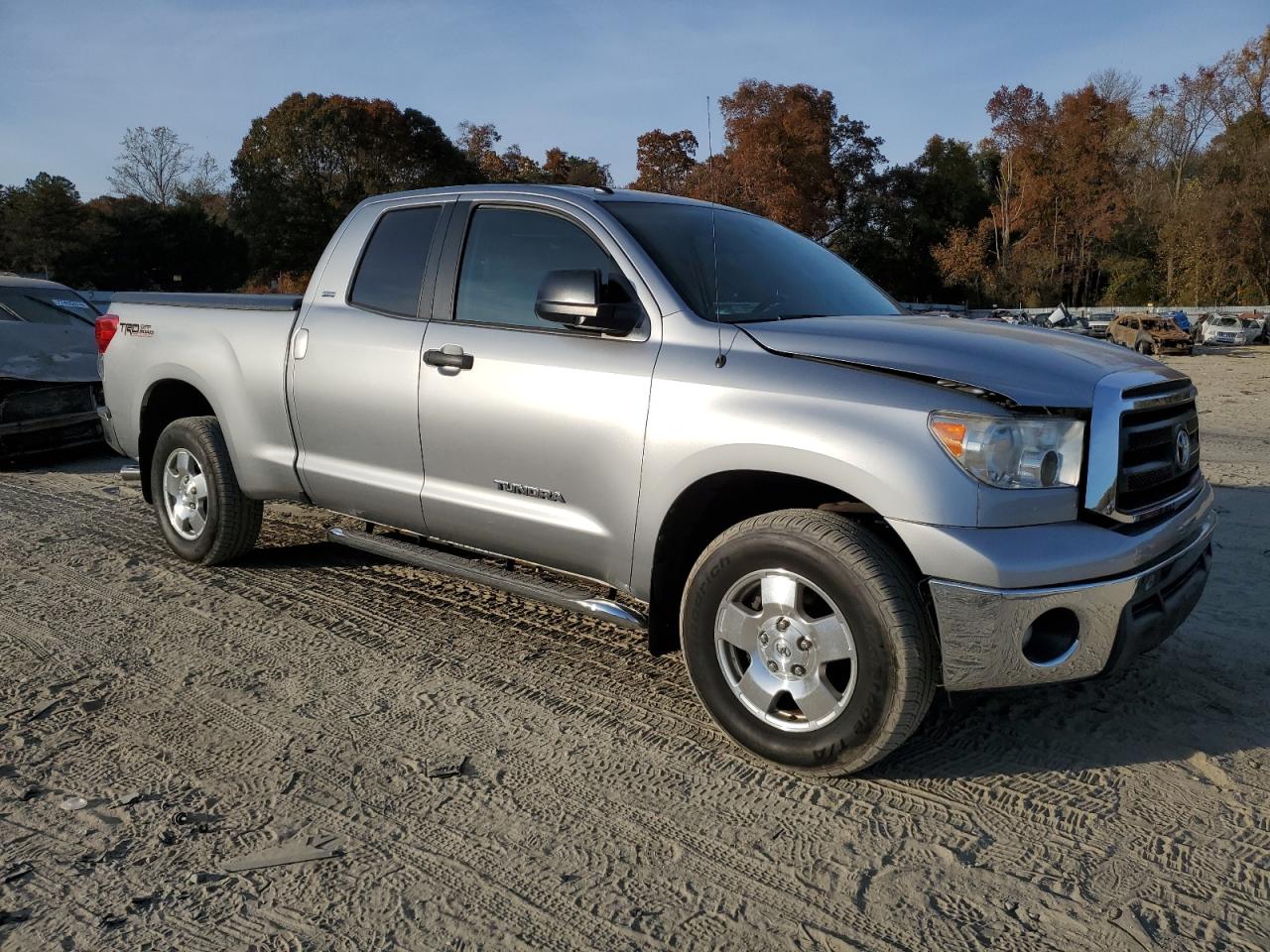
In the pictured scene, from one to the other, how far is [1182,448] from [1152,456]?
30cm

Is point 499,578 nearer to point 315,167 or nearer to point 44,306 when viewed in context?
point 44,306

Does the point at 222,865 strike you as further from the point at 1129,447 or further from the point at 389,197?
the point at 389,197

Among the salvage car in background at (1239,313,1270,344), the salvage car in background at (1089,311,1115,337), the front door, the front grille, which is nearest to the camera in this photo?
the front grille

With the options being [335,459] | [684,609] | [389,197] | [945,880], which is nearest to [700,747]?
[684,609]

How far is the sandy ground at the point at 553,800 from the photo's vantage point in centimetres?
257

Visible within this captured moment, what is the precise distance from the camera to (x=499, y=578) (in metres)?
4.10

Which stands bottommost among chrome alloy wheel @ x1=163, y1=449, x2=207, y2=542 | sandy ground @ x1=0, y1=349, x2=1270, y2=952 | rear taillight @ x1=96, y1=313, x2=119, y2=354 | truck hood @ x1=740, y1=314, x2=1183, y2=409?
sandy ground @ x1=0, y1=349, x2=1270, y2=952

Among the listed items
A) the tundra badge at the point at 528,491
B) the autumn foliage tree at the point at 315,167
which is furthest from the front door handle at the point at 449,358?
the autumn foliage tree at the point at 315,167

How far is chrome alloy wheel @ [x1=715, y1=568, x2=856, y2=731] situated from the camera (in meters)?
3.20

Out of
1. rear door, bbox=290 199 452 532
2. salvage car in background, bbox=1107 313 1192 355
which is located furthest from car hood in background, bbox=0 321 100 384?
salvage car in background, bbox=1107 313 1192 355

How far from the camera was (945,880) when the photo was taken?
2.75 meters

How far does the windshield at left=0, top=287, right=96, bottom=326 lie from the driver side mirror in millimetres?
7685

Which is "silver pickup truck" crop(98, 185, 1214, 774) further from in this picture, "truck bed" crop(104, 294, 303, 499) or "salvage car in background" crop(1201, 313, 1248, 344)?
"salvage car in background" crop(1201, 313, 1248, 344)

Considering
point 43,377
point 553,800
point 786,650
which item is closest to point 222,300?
point 553,800
